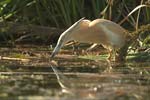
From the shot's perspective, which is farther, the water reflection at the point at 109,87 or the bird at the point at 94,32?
the bird at the point at 94,32

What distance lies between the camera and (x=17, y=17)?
8.47m

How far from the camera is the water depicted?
4352 mm

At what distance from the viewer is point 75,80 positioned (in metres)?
5.08

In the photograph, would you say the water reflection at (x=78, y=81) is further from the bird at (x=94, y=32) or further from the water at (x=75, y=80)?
the bird at (x=94, y=32)

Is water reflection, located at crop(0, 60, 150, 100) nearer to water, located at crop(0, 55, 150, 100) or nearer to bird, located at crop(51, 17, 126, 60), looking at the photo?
water, located at crop(0, 55, 150, 100)

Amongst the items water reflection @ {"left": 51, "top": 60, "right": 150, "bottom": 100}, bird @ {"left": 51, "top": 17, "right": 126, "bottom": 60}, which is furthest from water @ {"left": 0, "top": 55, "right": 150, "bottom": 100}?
bird @ {"left": 51, "top": 17, "right": 126, "bottom": 60}

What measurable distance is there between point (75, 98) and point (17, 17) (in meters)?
4.43

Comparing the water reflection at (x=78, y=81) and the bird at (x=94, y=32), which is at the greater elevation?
the bird at (x=94, y=32)

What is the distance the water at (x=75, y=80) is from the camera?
14.3ft

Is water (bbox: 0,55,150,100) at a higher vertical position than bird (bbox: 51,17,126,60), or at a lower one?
lower

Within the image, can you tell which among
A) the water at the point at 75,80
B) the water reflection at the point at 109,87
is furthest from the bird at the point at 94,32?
the water reflection at the point at 109,87

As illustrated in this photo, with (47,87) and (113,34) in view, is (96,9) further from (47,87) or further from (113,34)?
(47,87)

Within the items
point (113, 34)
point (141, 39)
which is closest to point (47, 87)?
point (113, 34)

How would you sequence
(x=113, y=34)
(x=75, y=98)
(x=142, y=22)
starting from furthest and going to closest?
(x=142, y=22) → (x=113, y=34) → (x=75, y=98)
